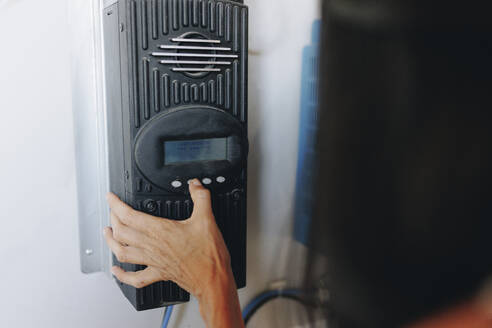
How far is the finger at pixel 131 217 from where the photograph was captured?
684 mm

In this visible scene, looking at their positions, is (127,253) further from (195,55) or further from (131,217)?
(195,55)

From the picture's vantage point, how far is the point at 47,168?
2.48 ft

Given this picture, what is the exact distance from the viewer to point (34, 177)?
0.75 metres

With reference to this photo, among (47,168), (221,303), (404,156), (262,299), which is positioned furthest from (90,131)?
(404,156)

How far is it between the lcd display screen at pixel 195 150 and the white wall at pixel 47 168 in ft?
→ 0.58

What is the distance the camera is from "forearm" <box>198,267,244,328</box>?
2.19 feet

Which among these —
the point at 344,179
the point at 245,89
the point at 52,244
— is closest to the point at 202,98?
the point at 245,89

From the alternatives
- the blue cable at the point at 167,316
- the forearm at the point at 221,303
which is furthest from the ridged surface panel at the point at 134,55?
the blue cable at the point at 167,316

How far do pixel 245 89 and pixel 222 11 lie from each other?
12cm

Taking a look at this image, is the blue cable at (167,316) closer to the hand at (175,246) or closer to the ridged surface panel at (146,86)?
the hand at (175,246)

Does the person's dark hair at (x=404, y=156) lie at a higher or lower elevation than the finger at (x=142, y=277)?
higher

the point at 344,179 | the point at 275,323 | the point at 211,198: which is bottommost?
the point at 275,323

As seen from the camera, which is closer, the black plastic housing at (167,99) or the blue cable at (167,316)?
the black plastic housing at (167,99)

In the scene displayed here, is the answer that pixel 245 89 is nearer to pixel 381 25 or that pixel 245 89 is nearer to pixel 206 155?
pixel 206 155
